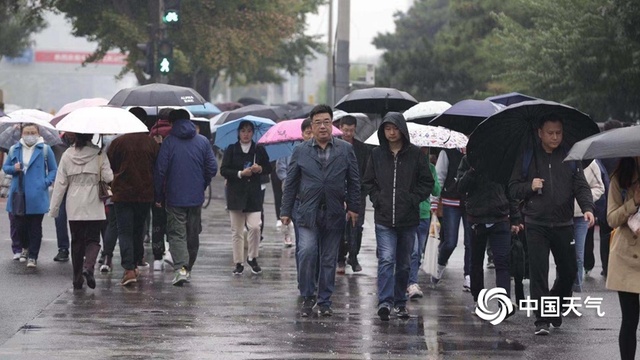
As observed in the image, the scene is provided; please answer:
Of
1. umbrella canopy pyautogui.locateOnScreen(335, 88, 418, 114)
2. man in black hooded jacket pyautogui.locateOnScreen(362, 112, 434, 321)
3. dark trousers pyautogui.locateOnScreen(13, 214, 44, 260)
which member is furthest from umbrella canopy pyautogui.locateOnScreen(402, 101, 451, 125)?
dark trousers pyautogui.locateOnScreen(13, 214, 44, 260)

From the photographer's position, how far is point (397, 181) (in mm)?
11633

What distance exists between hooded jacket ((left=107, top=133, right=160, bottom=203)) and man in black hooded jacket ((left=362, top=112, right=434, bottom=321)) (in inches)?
111

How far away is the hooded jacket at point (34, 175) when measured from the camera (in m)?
15.1

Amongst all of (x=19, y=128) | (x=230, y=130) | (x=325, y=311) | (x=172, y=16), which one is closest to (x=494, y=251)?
(x=325, y=311)

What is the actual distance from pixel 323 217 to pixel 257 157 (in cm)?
319

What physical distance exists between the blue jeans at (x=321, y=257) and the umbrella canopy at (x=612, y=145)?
11.2 feet

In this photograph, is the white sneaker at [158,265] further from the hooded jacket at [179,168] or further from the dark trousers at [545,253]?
the dark trousers at [545,253]

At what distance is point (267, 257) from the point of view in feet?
55.6

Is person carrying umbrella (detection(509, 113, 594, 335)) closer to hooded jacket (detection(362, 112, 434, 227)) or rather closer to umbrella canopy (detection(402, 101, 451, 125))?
hooded jacket (detection(362, 112, 434, 227))

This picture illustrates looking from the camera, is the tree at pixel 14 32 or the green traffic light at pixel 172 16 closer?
the green traffic light at pixel 172 16

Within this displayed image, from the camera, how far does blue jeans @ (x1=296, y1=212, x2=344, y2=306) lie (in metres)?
11.9

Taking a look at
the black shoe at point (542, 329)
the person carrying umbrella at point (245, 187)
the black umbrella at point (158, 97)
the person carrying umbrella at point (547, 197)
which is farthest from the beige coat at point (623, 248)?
the black umbrella at point (158, 97)

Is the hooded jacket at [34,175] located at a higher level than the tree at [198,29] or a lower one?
lower

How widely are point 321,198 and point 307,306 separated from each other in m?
0.98
